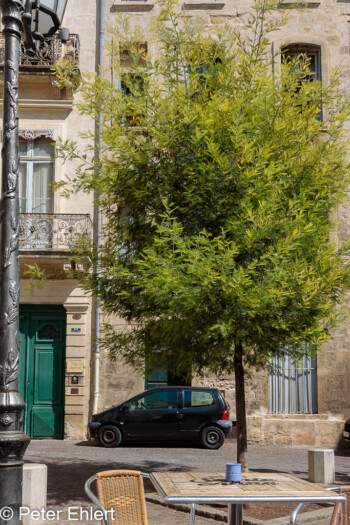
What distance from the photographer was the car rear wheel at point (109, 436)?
14.7m

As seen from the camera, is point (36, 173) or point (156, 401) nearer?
point (156, 401)

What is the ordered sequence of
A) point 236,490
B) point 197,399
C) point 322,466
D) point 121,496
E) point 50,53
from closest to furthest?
point 236,490
point 121,496
point 322,466
point 197,399
point 50,53

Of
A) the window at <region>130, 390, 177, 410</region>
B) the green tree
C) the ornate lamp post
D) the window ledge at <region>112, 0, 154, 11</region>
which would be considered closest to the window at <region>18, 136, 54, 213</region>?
the window ledge at <region>112, 0, 154, 11</region>

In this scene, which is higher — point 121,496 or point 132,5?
point 132,5

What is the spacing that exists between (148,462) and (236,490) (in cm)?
805

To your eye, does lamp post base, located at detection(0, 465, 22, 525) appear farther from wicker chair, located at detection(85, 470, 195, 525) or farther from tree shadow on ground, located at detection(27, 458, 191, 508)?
tree shadow on ground, located at detection(27, 458, 191, 508)

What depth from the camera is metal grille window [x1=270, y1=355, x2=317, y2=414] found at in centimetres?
1641

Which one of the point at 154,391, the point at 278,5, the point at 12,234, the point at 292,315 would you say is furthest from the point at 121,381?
the point at 12,234

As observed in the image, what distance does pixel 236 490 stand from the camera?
4.39 m

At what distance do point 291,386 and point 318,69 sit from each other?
8.96 m

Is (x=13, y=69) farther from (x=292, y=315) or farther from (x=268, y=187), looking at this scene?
(x=292, y=315)

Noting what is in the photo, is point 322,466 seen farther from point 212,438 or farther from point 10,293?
point 10,293

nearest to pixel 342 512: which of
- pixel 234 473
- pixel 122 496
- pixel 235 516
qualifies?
pixel 234 473

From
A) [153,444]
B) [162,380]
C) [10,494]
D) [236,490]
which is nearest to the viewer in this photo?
[236,490]
